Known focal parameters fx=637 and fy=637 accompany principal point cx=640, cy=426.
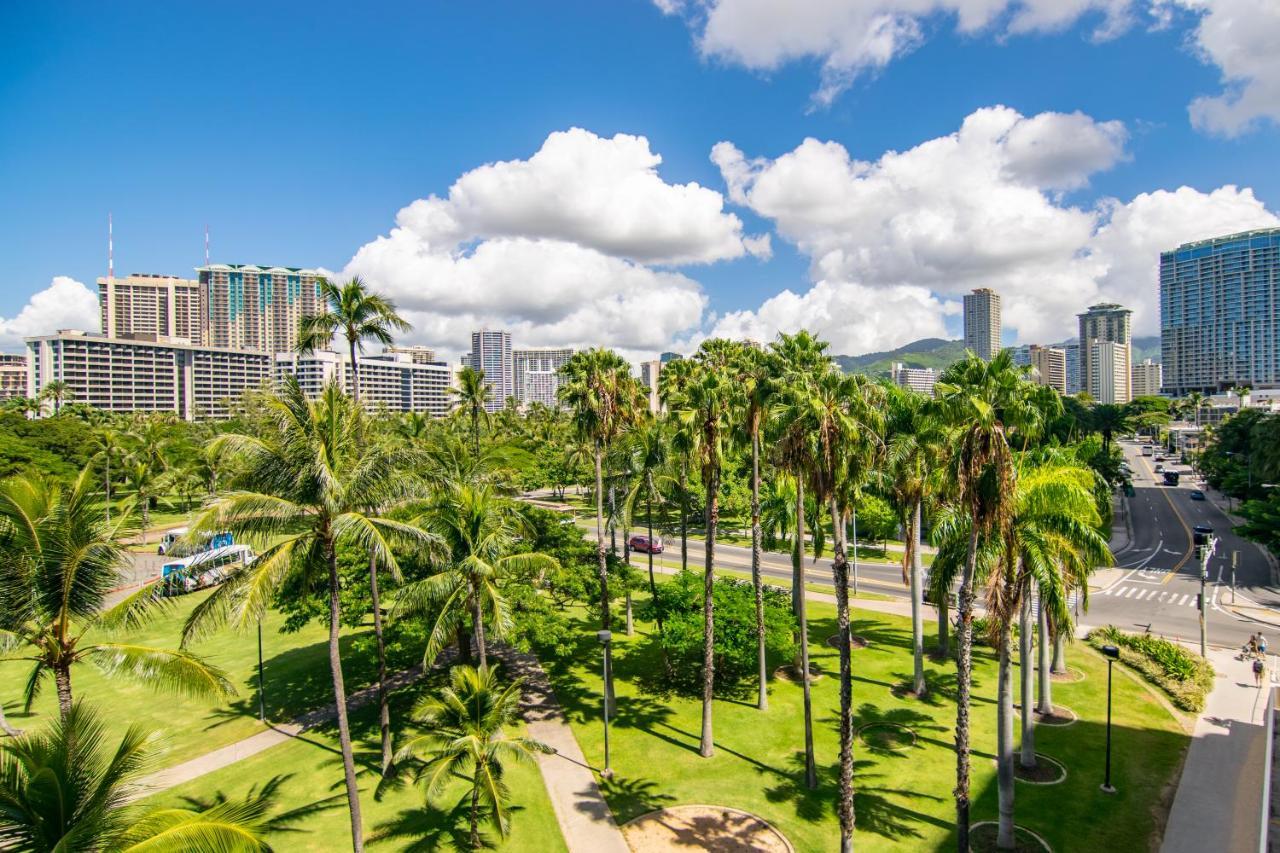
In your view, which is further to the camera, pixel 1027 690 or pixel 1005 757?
pixel 1027 690

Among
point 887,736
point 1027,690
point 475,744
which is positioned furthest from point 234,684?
point 1027,690

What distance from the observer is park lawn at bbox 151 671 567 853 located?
63.8 ft

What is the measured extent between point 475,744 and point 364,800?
23.1 feet

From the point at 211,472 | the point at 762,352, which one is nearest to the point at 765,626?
the point at 762,352

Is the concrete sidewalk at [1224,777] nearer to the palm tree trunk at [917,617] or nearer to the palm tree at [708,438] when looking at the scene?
the palm tree trunk at [917,617]

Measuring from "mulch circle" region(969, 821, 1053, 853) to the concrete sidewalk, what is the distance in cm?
348

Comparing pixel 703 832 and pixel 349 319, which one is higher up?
pixel 349 319

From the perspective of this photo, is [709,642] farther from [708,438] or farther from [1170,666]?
[1170,666]

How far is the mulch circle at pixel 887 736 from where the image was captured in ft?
80.2

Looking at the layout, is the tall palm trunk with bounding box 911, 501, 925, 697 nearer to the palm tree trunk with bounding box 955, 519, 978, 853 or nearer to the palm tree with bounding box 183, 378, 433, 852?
the palm tree trunk with bounding box 955, 519, 978, 853

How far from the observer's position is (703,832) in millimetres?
19656

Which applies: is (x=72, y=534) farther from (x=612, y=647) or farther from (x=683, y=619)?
(x=612, y=647)

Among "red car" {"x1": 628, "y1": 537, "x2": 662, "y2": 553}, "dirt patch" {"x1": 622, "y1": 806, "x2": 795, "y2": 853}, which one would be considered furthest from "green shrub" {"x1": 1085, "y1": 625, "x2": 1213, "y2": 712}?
"red car" {"x1": 628, "y1": 537, "x2": 662, "y2": 553}

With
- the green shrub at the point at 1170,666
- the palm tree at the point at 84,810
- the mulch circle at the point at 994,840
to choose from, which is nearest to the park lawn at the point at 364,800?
the palm tree at the point at 84,810
